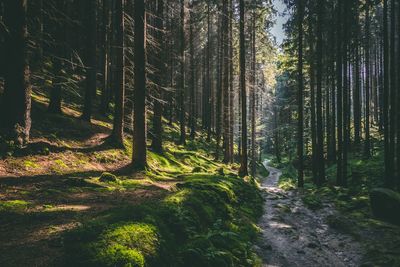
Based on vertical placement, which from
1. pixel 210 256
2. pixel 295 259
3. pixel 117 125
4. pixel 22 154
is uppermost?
pixel 117 125

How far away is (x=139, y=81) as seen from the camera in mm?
12914

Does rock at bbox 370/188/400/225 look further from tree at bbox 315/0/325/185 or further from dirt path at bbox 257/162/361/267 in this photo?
tree at bbox 315/0/325/185

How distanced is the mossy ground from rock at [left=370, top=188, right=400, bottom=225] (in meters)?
4.43

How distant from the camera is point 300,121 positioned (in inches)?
824

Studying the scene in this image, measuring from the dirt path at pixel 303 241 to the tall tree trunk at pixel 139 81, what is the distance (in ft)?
18.4

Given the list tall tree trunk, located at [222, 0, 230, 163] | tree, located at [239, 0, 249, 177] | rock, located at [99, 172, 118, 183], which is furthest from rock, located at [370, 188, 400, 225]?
tall tree trunk, located at [222, 0, 230, 163]

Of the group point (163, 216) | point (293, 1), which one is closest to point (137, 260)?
point (163, 216)

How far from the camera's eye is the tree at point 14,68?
930 cm

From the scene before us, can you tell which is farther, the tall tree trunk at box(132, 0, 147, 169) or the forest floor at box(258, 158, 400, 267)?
the tall tree trunk at box(132, 0, 147, 169)

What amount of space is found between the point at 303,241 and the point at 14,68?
398 inches

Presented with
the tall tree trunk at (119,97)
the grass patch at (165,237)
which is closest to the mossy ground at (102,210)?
the grass patch at (165,237)

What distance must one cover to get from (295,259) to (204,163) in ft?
44.2

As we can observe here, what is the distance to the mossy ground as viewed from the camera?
4887mm

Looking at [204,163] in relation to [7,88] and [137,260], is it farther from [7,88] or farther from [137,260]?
[137,260]
